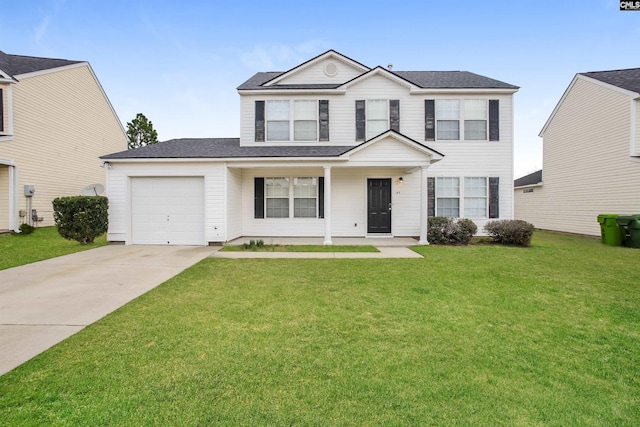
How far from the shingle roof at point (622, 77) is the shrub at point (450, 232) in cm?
869

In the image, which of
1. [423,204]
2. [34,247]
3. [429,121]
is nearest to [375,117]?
[429,121]

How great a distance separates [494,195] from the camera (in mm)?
12391

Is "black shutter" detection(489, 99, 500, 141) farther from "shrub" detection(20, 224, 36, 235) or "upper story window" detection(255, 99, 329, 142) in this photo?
"shrub" detection(20, 224, 36, 235)

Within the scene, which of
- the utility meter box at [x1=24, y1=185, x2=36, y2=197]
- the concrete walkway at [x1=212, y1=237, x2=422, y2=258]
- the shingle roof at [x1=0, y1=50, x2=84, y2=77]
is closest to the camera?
the concrete walkway at [x1=212, y1=237, x2=422, y2=258]

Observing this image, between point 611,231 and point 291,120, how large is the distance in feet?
42.7

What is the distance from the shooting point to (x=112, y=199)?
10859 mm

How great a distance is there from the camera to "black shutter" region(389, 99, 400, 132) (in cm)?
1240

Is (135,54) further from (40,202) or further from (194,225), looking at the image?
(194,225)

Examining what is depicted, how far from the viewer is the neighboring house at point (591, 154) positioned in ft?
38.9

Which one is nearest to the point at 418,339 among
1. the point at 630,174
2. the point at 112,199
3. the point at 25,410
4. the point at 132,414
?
the point at 132,414

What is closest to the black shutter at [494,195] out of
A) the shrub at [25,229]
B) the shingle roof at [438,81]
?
the shingle roof at [438,81]

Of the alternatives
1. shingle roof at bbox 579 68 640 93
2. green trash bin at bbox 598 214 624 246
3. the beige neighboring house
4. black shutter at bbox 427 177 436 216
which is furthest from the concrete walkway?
shingle roof at bbox 579 68 640 93

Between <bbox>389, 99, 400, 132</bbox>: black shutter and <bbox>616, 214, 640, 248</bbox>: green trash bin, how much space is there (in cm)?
872

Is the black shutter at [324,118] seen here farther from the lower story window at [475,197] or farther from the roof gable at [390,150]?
the lower story window at [475,197]
